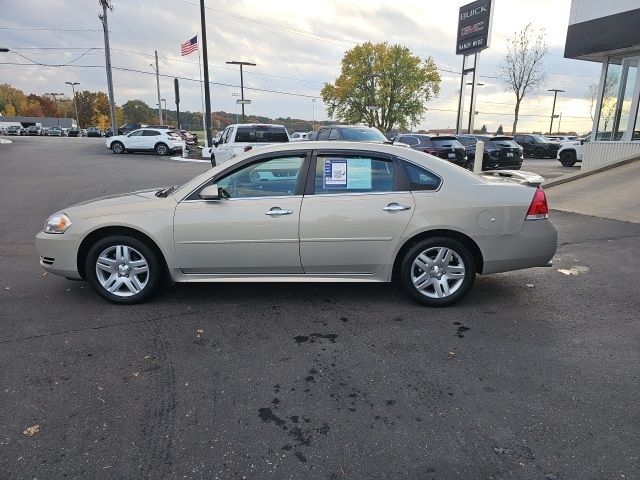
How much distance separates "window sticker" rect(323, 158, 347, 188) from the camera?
173 inches

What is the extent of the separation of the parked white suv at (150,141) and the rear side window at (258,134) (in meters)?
15.0

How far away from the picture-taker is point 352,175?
439 cm

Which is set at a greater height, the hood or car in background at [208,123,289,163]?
car in background at [208,123,289,163]

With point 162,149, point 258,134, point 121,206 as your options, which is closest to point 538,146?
point 258,134

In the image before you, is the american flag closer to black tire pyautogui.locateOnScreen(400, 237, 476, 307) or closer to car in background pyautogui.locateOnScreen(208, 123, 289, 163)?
car in background pyautogui.locateOnScreen(208, 123, 289, 163)

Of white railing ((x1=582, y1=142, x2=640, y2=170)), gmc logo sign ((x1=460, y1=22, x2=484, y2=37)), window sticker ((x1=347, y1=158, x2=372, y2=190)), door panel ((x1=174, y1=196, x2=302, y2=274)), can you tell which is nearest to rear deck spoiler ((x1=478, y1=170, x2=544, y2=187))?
window sticker ((x1=347, y1=158, x2=372, y2=190))

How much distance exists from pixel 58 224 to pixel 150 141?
2678 centimetres

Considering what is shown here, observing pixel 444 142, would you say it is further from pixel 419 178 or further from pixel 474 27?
pixel 474 27

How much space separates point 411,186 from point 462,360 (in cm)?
167

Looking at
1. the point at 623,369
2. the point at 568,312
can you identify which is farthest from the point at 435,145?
the point at 623,369

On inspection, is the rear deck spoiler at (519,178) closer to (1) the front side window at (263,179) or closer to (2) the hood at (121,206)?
(1) the front side window at (263,179)

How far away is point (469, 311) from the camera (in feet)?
14.5

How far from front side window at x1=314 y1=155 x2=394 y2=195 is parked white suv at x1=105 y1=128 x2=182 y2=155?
26.8 meters

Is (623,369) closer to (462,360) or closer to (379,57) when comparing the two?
(462,360)
